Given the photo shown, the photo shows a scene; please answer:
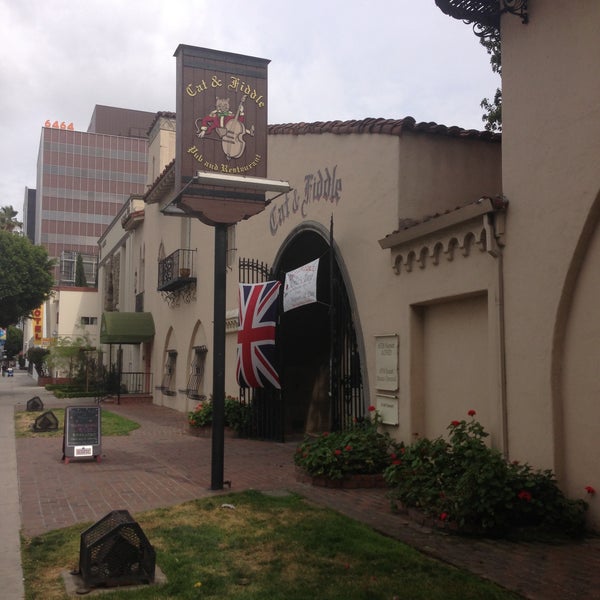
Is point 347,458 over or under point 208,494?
over

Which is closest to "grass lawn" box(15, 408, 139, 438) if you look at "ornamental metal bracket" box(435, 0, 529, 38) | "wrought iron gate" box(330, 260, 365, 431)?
"wrought iron gate" box(330, 260, 365, 431)

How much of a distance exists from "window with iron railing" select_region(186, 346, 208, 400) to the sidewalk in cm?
378

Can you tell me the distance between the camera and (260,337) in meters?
13.1

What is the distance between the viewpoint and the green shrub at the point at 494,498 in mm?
6387

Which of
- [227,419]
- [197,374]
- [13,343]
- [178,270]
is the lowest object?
[227,419]

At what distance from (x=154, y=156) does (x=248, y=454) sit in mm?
18346

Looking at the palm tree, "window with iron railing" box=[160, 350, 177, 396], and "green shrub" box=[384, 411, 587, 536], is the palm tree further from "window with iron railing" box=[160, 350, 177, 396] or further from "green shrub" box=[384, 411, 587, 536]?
"green shrub" box=[384, 411, 587, 536]

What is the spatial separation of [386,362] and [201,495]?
3.15m

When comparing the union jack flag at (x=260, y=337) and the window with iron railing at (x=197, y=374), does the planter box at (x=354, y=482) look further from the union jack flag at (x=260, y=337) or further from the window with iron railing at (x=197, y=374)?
the window with iron railing at (x=197, y=374)

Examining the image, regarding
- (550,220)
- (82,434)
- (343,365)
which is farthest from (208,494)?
(550,220)

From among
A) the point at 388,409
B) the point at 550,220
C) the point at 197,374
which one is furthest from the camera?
the point at 197,374

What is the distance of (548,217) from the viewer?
7031 millimetres

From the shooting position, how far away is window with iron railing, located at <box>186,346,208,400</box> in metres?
19.8

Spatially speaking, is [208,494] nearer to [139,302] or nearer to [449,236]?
[449,236]
